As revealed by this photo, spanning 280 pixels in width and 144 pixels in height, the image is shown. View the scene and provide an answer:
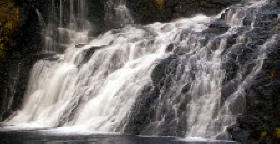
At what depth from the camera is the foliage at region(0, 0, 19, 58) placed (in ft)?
127

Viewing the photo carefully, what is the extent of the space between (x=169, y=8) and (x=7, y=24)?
16976 mm

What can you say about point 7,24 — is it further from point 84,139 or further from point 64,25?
point 84,139

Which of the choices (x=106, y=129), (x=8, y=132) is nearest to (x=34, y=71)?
(x=8, y=132)

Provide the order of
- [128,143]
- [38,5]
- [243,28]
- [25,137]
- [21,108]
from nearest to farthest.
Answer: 1. [128,143]
2. [25,137]
3. [243,28]
4. [21,108]
5. [38,5]

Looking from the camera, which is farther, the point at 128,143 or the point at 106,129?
the point at 106,129

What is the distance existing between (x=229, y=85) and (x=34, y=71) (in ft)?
61.0

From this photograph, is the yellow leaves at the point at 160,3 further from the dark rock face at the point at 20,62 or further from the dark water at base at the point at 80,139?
the dark water at base at the point at 80,139

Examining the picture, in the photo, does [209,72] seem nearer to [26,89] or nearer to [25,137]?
[25,137]

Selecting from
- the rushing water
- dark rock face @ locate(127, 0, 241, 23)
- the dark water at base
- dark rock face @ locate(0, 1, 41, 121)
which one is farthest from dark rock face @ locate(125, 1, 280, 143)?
dark rock face @ locate(127, 0, 241, 23)

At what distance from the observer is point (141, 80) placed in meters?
28.2

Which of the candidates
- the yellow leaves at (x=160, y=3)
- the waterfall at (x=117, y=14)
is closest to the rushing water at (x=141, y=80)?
the waterfall at (x=117, y=14)

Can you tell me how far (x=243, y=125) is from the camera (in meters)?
21.6

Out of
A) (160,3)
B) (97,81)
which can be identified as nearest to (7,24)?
(97,81)

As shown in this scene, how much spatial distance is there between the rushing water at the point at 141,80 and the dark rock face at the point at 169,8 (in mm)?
4566
